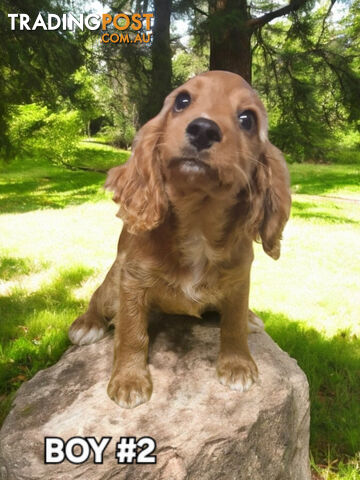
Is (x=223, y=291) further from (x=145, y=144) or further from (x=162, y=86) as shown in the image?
(x=162, y=86)

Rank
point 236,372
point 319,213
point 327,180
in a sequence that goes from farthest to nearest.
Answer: point 327,180
point 319,213
point 236,372

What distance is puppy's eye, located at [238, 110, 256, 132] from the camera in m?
1.74

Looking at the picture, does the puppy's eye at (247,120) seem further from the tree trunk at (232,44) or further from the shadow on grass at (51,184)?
the shadow on grass at (51,184)

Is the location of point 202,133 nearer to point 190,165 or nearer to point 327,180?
point 190,165

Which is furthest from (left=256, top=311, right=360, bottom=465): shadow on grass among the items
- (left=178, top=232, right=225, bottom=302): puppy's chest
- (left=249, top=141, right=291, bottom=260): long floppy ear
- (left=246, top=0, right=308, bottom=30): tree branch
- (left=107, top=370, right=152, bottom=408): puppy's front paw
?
(left=246, top=0, right=308, bottom=30): tree branch

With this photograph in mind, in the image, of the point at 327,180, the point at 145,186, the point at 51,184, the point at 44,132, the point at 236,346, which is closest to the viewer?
the point at 145,186

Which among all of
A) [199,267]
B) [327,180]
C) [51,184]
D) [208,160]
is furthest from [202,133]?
[327,180]

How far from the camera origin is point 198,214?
1936 mm

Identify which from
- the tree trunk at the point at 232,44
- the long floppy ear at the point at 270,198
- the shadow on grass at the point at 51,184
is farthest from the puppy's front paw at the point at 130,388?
the shadow on grass at the point at 51,184

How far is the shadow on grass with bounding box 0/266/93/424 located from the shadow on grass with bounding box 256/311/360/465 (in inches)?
73.6

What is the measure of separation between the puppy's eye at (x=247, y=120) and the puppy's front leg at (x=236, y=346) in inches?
31.1

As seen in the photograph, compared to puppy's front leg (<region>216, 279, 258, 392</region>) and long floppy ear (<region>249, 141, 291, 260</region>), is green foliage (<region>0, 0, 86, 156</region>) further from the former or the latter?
puppy's front leg (<region>216, 279, 258, 392</region>)

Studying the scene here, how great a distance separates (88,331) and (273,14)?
3.88 m

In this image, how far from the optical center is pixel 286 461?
7.18ft
